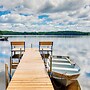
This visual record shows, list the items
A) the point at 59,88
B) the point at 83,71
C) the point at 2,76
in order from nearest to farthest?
1. the point at 59,88
2. the point at 2,76
3. the point at 83,71

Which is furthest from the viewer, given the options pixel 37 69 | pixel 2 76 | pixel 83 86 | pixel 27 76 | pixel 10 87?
pixel 2 76

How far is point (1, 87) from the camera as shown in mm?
10453

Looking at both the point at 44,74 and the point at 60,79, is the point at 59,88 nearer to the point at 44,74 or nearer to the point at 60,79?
the point at 60,79

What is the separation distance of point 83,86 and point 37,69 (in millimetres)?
3809

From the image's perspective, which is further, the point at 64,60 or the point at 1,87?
the point at 64,60

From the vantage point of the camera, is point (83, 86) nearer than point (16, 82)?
No

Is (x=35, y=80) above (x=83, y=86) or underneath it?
above

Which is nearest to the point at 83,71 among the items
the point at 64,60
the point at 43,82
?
the point at 64,60

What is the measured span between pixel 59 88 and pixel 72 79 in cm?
100

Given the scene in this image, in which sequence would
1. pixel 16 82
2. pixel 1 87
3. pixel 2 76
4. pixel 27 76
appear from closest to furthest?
pixel 16 82 → pixel 27 76 → pixel 1 87 → pixel 2 76

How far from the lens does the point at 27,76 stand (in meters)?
7.24

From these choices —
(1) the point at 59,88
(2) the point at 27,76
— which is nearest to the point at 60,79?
(1) the point at 59,88

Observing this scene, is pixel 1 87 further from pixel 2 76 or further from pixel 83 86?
pixel 83 86

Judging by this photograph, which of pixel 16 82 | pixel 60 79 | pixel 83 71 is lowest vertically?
pixel 83 71
